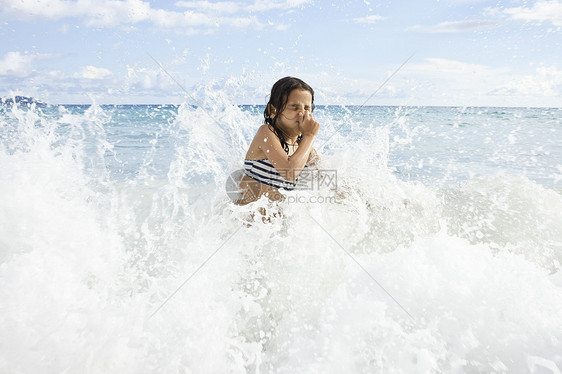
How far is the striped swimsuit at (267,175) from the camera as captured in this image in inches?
114

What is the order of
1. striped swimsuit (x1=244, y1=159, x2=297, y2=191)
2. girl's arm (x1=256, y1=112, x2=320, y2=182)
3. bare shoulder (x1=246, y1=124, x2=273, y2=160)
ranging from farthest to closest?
striped swimsuit (x1=244, y1=159, x2=297, y2=191) → bare shoulder (x1=246, y1=124, x2=273, y2=160) → girl's arm (x1=256, y1=112, x2=320, y2=182)

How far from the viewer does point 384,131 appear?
3.73m

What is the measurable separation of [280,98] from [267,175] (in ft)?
2.05

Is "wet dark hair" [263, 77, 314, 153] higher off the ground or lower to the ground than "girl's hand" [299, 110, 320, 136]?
higher

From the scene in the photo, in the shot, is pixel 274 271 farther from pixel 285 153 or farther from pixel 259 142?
pixel 259 142

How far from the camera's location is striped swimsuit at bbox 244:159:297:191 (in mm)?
2890

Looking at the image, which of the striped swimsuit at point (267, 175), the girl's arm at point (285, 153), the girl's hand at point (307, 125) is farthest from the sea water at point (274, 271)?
the girl's hand at point (307, 125)

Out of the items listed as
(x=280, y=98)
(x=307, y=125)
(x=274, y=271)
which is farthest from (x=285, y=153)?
(x=274, y=271)

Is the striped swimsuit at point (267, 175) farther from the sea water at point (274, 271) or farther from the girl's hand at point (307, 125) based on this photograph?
the girl's hand at point (307, 125)

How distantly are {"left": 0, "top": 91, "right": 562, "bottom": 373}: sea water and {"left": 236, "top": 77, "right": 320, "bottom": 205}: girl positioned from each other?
0.68 ft

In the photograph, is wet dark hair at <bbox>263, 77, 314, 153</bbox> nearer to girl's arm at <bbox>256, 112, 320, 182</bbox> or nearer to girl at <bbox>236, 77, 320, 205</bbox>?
girl at <bbox>236, 77, 320, 205</bbox>

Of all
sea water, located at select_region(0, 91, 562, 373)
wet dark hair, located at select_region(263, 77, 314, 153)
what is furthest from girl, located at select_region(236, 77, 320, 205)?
sea water, located at select_region(0, 91, 562, 373)

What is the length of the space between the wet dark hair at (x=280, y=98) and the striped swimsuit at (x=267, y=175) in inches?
8.6

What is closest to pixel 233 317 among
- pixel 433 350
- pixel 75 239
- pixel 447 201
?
pixel 433 350
